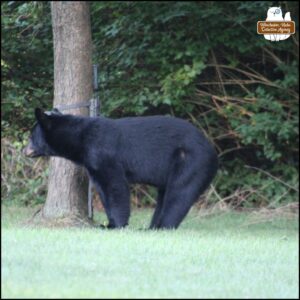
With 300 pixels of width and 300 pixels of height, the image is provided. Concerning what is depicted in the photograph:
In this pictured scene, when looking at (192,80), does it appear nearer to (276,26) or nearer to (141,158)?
(276,26)

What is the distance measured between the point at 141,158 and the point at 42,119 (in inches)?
62.1

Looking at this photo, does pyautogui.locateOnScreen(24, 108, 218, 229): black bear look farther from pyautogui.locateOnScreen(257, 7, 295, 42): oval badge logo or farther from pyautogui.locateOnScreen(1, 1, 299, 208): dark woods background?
pyautogui.locateOnScreen(1, 1, 299, 208): dark woods background

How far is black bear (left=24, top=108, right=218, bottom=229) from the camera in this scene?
39.9 feet

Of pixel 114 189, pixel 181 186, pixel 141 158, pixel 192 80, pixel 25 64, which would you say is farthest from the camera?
pixel 25 64

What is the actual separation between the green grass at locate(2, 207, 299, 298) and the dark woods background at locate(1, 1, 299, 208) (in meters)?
5.99

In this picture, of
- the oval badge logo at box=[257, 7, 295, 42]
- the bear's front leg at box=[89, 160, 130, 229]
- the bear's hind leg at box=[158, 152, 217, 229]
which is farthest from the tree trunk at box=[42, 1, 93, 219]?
the oval badge logo at box=[257, 7, 295, 42]

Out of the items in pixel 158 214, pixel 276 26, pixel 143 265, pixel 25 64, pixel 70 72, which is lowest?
pixel 158 214

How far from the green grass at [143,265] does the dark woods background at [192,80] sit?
5991mm

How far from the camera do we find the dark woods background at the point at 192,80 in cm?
1667

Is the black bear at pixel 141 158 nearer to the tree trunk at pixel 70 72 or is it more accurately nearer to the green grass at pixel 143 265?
the tree trunk at pixel 70 72

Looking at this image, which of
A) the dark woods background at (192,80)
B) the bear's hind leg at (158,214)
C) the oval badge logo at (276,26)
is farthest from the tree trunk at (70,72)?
the dark woods background at (192,80)

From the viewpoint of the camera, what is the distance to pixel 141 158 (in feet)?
40.8

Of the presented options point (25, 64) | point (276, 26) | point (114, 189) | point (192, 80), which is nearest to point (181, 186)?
point (114, 189)

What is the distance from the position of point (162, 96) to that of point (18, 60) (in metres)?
2.94
